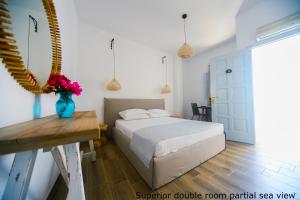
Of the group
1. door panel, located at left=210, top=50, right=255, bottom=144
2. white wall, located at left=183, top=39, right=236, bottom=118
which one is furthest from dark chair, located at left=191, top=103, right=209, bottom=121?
door panel, located at left=210, top=50, right=255, bottom=144

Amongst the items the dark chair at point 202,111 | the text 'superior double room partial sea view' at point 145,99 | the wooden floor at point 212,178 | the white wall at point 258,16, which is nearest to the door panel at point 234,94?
the text 'superior double room partial sea view' at point 145,99

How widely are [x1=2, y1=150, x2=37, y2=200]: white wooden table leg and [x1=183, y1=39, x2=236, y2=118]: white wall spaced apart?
4.79 meters

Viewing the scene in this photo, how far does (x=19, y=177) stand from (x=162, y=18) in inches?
133

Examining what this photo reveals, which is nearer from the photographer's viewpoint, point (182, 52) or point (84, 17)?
point (182, 52)

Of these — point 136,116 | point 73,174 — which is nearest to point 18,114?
point 73,174

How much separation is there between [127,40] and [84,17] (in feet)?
4.07

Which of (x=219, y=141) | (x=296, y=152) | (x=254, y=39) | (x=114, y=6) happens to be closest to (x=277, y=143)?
(x=296, y=152)

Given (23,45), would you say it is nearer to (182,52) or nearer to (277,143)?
(182,52)

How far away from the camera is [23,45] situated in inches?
30.3

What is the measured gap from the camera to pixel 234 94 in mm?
2969

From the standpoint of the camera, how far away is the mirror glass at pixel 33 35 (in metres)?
0.71

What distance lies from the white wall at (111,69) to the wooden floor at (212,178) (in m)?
1.68

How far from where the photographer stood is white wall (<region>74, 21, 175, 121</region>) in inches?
113

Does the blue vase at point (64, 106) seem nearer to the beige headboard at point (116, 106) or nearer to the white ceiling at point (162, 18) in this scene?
the beige headboard at point (116, 106)
